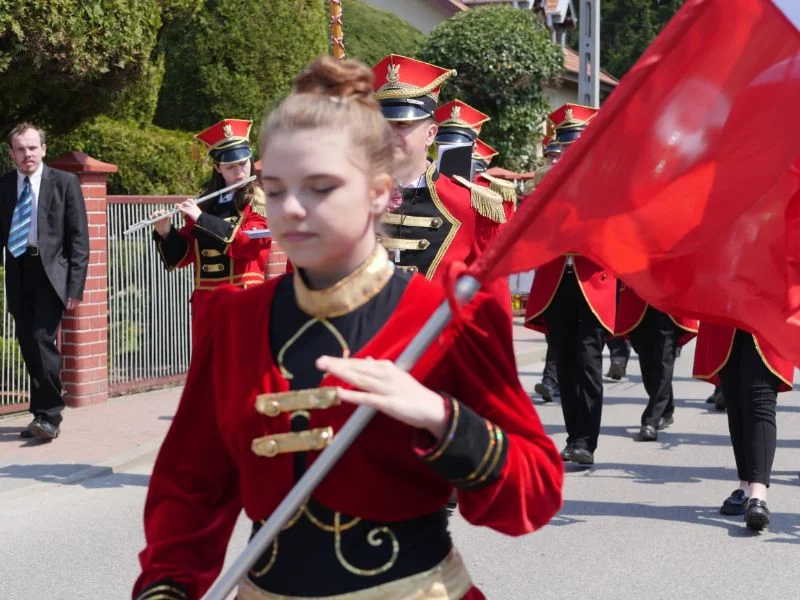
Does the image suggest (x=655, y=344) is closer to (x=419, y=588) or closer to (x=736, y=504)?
(x=736, y=504)

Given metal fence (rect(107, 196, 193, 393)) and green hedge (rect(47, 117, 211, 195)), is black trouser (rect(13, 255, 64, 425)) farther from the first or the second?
green hedge (rect(47, 117, 211, 195))

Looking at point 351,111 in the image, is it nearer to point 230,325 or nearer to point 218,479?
point 230,325

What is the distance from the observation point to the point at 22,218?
9.35 m

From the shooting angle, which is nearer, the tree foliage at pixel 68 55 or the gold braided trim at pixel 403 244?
the gold braided trim at pixel 403 244

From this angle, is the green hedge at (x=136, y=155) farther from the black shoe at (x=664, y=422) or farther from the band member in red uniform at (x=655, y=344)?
the black shoe at (x=664, y=422)

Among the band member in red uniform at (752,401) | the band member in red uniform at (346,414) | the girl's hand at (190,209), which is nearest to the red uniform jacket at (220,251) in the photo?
the girl's hand at (190,209)

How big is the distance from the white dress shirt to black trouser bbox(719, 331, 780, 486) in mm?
4644

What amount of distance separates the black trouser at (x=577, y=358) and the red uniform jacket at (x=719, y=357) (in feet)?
3.71

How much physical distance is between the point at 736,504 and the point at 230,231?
11.3ft

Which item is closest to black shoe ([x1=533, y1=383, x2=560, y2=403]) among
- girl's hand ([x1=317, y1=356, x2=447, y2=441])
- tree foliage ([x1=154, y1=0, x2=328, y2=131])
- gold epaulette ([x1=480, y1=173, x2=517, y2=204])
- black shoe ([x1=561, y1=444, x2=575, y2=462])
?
black shoe ([x1=561, y1=444, x2=575, y2=462])

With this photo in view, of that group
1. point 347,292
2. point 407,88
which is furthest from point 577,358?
point 347,292

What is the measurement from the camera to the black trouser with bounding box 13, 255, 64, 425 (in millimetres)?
9344

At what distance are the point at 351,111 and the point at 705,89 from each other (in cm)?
69

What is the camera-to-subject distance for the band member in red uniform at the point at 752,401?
7.02 meters
